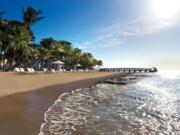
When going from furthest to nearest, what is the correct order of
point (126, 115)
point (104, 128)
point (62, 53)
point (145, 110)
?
point (62, 53)
point (145, 110)
point (126, 115)
point (104, 128)

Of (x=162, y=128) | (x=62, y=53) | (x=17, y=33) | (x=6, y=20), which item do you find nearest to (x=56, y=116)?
(x=162, y=128)

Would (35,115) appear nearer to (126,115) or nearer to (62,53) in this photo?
(126,115)

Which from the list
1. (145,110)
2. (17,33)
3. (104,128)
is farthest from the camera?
(17,33)

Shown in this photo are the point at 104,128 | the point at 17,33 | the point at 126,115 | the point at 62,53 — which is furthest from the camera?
the point at 62,53

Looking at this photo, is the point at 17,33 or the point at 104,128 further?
the point at 17,33

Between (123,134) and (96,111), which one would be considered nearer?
(123,134)

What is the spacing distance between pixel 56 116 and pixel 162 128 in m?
3.77

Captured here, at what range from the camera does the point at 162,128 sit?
7.75 m

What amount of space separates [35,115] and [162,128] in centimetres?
442

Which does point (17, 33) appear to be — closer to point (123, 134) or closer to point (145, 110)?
point (145, 110)

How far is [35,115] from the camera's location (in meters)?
8.75

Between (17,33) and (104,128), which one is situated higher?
(17,33)

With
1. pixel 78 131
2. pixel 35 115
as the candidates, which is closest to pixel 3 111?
pixel 35 115

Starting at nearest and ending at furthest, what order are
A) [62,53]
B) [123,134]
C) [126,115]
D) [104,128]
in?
[123,134]
[104,128]
[126,115]
[62,53]
